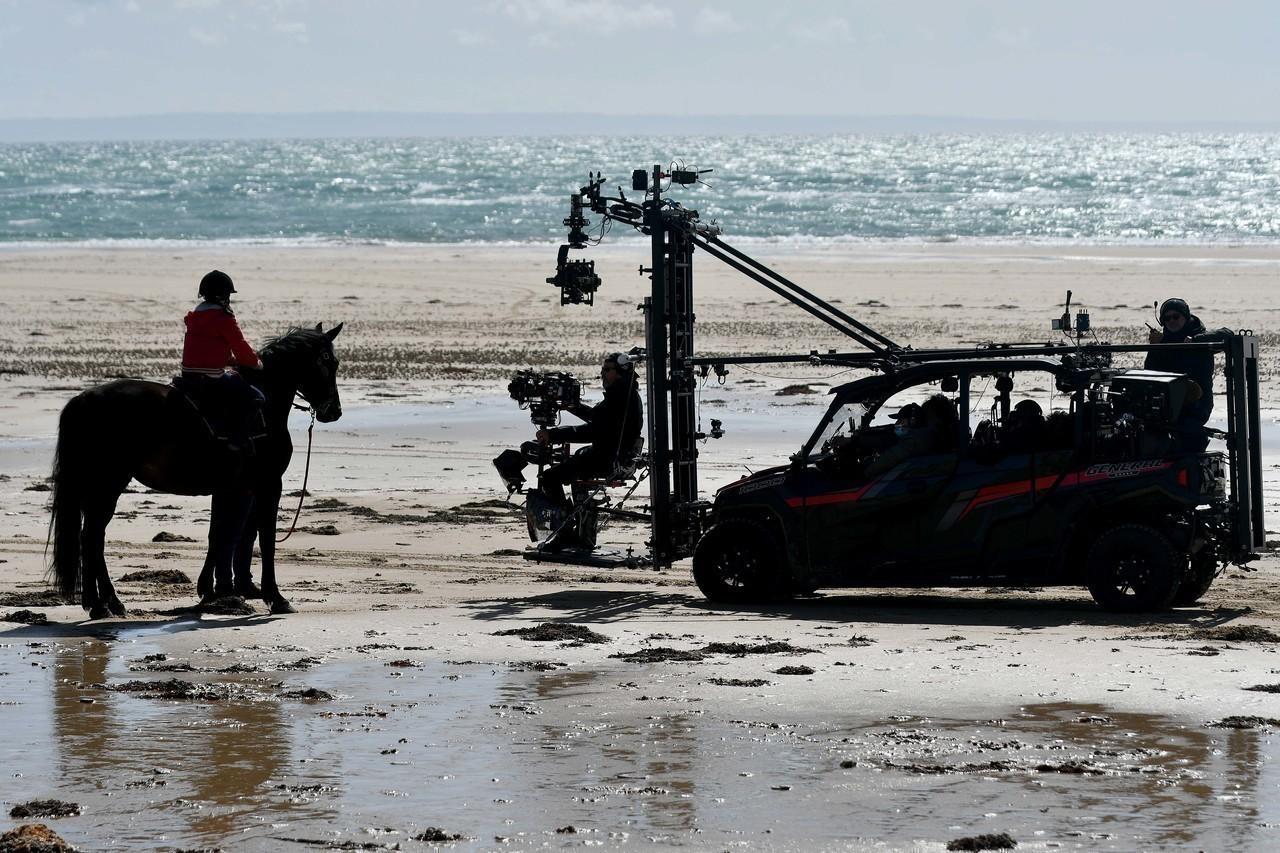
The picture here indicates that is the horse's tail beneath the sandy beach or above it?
above

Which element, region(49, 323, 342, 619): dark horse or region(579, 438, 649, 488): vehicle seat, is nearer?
region(49, 323, 342, 619): dark horse

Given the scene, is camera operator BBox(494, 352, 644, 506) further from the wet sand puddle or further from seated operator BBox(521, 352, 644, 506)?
the wet sand puddle

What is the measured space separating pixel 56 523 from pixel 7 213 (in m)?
74.9

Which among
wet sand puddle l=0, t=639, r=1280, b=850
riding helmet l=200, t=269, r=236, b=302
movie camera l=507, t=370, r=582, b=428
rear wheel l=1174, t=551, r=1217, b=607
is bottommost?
wet sand puddle l=0, t=639, r=1280, b=850

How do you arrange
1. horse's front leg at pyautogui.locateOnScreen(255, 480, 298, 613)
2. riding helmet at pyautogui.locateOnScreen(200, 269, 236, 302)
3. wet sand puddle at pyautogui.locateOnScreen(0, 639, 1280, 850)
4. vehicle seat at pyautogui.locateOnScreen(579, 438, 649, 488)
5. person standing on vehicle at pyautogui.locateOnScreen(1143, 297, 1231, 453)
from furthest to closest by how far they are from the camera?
1. vehicle seat at pyautogui.locateOnScreen(579, 438, 649, 488)
2. horse's front leg at pyautogui.locateOnScreen(255, 480, 298, 613)
3. riding helmet at pyautogui.locateOnScreen(200, 269, 236, 302)
4. person standing on vehicle at pyautogui.locateOnScreen(1143, 297, 1231, 453)
5. wet sand puddle at pyautogui.locateOnScreen(0, 639, 1280, 850)

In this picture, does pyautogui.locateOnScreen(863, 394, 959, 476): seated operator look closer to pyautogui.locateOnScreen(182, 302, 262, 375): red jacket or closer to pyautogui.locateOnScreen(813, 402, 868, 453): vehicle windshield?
pyautogui.locateOnScreen(813, 402, 868, 453): vehicle windshield

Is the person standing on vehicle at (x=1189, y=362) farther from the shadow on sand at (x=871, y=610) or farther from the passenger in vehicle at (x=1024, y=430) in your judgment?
the shadow on sand at (x=871, y=610)

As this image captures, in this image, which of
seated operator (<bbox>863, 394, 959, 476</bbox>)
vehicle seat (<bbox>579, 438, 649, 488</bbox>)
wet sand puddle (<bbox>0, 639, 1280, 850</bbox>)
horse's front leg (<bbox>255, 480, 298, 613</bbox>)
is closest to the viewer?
wet sand puddle (<bbox>0, 639, 1280, 850</bbox>)

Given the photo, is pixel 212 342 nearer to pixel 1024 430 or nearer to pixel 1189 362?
pixel 1024 430

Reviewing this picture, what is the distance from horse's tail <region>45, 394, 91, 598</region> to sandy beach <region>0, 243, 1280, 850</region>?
0.44 meters

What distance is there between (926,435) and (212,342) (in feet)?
15.3

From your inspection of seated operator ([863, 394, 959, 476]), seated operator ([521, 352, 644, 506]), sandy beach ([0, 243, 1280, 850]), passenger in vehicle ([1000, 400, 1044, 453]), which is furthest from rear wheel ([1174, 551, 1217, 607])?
seated operator ([521, 352, 644, 506])

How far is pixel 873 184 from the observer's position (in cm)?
10706

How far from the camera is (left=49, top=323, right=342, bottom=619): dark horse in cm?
1199
